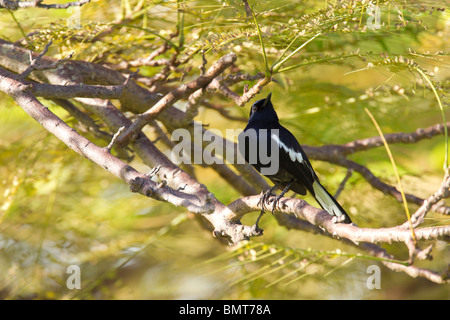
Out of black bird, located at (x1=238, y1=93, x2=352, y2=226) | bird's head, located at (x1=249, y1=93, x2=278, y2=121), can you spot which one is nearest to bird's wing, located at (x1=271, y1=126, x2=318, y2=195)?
black bird, located at (x1=238, y1=93, x2=352, y2=226)

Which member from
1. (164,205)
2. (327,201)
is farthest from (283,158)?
(164,205)

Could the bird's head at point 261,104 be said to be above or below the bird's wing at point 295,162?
above

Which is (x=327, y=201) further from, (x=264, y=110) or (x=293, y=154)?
(x=264, y=110)

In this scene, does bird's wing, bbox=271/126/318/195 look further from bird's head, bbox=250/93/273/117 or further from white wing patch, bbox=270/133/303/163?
bird's head, bbox=250/93/273/117

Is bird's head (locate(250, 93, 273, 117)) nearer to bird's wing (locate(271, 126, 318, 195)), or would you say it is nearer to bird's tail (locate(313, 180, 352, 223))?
bird's wing (locate(271, 126, 318, 195))

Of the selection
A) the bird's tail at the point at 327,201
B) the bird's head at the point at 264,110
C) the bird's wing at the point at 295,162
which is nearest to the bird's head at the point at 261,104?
the bird's head at the point at 264,110

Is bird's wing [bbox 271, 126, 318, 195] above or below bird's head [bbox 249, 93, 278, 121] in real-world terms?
below

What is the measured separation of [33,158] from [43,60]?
0.32 meters

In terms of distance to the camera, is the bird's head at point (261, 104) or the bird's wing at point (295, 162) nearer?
the bird's wing at point (295, 162)

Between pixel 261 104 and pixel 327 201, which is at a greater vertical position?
pixel 261 104

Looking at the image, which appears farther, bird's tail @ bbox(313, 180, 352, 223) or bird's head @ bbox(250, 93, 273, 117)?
bird's head @ bbox(250, 93, 273, 117)

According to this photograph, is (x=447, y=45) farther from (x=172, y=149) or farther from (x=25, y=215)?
(x=25, y=215)

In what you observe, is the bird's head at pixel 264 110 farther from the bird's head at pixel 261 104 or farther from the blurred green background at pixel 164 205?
the blurred green background at pixel 164 205

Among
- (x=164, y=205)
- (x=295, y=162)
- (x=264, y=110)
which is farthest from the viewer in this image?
(x=164, y=205)
